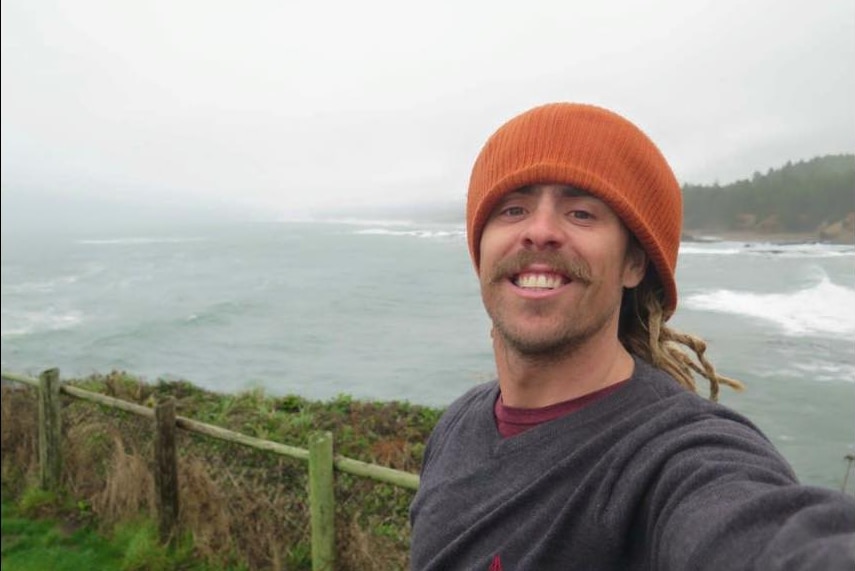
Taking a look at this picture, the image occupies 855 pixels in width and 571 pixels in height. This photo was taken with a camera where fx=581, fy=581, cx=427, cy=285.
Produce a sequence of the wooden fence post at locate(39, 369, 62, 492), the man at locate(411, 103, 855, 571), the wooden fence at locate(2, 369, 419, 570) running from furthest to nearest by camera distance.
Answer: the wooden fence post at locate(39, 369, 62, 492) < the wooden fence at locate(2, 369, 419, 570) < the man at locate(411, 103, 855, 571)

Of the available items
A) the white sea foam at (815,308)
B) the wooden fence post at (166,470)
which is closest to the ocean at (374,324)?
the white sea foam at (815,308)

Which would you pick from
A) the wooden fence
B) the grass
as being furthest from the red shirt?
the grass

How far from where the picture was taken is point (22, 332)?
107 feet

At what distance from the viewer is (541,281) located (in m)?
1.46

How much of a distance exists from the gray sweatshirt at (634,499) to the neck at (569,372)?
8 centimetres

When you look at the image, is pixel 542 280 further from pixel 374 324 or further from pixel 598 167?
pixel 374 324

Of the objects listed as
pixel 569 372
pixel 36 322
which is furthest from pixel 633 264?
pixel 36 322

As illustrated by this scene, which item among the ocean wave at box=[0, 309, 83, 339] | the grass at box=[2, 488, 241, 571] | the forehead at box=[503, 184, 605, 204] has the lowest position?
the ocean wave at box=[0, 309, 83, 339]

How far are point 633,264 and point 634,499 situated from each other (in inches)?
27.6

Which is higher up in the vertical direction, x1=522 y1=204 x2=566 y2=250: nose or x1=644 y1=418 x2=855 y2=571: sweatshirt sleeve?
x1=522 y1=204 x2=566 y2=250: nose

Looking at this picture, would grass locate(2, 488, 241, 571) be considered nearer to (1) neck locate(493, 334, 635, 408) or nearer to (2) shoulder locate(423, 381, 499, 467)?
(2) shoulder locate(423, 381, 499, 467)

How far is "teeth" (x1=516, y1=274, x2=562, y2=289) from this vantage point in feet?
4.77

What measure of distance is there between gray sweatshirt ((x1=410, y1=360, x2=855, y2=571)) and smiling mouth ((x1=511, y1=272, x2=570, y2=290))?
30 centimetres

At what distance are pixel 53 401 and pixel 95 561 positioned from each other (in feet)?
5.76
